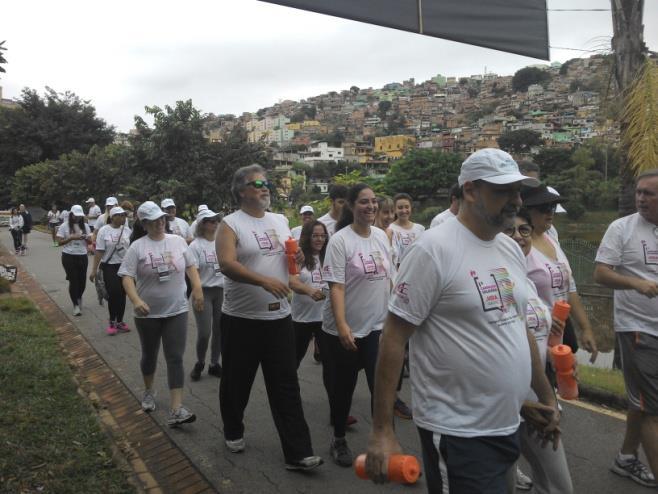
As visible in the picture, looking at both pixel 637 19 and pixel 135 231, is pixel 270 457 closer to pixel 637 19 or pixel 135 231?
pixel 135 231

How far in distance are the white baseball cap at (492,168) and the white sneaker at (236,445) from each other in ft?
10.0

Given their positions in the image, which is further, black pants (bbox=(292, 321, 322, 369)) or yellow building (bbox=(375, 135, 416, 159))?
yellow building (bbox=(375, 135, 416, 159))

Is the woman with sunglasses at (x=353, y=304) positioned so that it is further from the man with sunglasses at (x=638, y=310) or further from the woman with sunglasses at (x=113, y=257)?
the woman with sunglasses at (x=113, y=257)

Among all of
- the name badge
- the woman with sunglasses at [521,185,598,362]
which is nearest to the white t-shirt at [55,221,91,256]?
the name badge

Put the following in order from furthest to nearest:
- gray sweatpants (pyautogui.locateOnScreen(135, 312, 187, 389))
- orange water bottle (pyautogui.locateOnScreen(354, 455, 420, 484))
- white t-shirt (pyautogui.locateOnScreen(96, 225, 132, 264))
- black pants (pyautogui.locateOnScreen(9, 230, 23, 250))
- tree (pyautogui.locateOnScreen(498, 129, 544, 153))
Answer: tree (pyautogui.locateOnScreen(498, 129, 544, 153)), black pants (pyautogui.locateOnScreen(9, 230, 23, 250)), white t-shirt (pyautogui.locateOnScreen(96, 225, 132, 264)), gray sweatpants (pyautogui.locateOnScreen(135, 312, 187, 389)), orange water bottle (pyautogui.locateOnScreen(354, 455, 420, 484))

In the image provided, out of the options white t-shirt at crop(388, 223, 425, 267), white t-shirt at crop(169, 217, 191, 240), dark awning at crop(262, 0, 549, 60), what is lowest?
white t-shirt at crop(388, 223, 425, 267)

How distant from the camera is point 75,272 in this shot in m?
9.70

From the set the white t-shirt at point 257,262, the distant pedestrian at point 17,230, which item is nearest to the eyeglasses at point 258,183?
the white t-shirt at point 257,262

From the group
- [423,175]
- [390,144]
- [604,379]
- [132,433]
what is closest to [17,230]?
[132,433]

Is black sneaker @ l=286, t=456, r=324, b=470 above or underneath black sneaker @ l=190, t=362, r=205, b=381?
above

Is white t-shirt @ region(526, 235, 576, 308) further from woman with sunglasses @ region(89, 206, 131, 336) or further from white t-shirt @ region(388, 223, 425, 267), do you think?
woman with sunglasses @ region(89, 206, 131, 336)

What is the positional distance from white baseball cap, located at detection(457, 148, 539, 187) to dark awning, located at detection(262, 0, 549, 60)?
4.46ft

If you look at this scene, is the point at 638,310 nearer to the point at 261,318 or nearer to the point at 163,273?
the point at 261,318

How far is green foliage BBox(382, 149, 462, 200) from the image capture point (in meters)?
56.7
